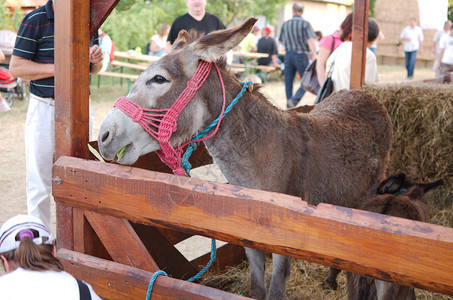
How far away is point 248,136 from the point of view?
9.15 feet

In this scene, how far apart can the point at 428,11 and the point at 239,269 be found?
161 inches

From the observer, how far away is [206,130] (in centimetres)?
271

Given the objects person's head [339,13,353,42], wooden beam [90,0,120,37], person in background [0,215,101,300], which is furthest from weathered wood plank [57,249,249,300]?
person's head [339,13,353,42]

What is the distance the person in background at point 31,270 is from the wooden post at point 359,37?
161 inches

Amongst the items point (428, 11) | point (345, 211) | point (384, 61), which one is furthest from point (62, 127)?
point (384, 61)

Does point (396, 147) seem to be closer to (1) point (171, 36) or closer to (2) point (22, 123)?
(1) point (171, 36)

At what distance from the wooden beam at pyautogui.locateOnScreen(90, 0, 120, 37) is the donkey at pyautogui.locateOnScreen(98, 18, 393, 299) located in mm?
379

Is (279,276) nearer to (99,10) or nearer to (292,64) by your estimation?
(99,10)

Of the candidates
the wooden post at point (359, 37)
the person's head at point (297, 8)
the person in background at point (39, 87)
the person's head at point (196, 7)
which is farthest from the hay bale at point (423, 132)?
the person's head at point (297, 8)

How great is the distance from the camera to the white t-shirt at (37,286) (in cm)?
172

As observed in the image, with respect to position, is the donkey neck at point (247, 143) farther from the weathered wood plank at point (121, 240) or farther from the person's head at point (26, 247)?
the person's head at point (26, 247)

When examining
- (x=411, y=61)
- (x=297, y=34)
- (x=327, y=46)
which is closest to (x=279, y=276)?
(x=327, y=46)

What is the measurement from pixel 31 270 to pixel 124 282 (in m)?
0.70

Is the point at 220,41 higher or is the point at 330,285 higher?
the point at 220,41
